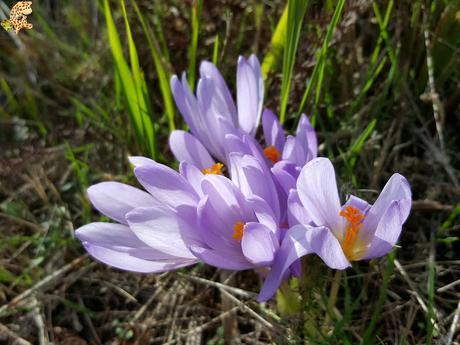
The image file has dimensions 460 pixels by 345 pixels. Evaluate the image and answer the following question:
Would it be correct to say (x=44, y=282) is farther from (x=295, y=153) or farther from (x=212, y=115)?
(x=295, y=153)

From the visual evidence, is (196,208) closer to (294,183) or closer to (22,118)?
(294,183)

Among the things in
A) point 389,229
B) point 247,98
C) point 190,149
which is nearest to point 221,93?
point 247,98

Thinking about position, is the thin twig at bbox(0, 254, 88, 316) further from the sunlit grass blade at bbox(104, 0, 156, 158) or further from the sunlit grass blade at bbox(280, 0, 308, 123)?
the sunlit grass blade at bbox(280, 0, 308, 123)

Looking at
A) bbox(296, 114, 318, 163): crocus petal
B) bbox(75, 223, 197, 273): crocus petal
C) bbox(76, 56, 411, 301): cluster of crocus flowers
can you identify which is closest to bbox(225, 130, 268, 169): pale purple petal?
bbox(76, 56, 411, 301): cluster of crocus flowers

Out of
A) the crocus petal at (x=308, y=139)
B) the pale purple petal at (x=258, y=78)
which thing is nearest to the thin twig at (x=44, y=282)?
the pale purple petal at (x=258, y=78)

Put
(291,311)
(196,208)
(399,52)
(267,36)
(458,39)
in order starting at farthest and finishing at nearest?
(267,36), (399,52), (458,39), (291,311), (196,208)

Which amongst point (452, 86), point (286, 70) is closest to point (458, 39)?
point (452, 86)

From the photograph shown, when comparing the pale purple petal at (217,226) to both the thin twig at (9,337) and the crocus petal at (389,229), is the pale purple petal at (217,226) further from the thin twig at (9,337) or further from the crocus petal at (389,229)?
the thin twig at (9,337)
